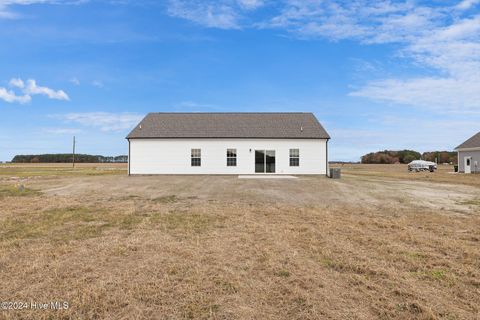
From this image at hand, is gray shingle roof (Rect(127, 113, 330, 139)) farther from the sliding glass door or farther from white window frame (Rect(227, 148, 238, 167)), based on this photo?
the sliding glass door

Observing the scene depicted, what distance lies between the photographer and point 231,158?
25812mm

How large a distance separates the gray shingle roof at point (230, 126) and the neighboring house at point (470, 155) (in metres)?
20.1

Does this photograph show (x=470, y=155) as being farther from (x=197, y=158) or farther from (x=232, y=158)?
(x=197, y=158)

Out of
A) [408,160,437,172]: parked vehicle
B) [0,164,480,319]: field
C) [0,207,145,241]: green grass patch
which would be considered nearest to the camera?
[0,164,480,319]: field

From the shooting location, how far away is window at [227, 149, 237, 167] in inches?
1014

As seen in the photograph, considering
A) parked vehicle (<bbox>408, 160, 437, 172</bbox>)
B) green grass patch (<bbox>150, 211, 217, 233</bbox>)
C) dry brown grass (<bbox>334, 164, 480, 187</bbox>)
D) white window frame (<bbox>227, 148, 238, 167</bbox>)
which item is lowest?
green grass patch (<bbox>150, 211, 217, 233</bbox>)

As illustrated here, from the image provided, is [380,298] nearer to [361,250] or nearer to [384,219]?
[361,250]

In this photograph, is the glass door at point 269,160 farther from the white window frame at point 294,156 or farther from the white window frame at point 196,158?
the white window frame at point 196,158

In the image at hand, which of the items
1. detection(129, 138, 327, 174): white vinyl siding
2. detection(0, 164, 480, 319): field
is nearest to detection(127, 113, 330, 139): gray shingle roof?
detection(129, 138, 327, 174): white vinyl siding

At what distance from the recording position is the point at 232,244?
5.89 meters

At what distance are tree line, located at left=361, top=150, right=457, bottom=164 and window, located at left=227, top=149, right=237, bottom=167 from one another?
6055 centimetres

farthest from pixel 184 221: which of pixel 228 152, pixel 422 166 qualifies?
pixel 422 166

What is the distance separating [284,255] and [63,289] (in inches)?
134

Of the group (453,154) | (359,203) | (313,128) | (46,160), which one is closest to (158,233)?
(359,203)
